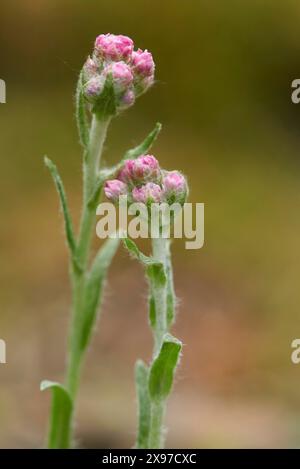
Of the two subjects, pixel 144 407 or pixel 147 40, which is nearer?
pixel 144 407

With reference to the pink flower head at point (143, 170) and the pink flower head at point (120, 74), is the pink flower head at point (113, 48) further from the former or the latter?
the pink flower head at point (143, 170)

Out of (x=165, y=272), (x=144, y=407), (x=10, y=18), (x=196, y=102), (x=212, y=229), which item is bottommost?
(x=144, y=407)

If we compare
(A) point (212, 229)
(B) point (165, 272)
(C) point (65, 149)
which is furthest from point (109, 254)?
(C) point (65, 149)

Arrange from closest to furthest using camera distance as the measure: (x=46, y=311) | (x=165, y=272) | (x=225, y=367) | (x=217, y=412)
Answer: (x=165, y=272) → (x=217, y=412) → (x=225, y=367) → (x=46, y=311)

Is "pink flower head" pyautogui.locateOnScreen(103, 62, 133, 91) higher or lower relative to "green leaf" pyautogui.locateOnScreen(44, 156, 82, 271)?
higher

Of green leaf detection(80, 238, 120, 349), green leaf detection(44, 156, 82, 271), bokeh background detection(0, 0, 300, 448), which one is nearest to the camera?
green leaf detection(44, 156, 82, 271)

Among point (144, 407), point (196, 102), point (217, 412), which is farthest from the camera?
point (196, 102)

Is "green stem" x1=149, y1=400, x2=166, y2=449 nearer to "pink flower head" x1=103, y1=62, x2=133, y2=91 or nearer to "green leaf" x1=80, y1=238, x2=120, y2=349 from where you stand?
"green leaf" x1=80, y1=238, x2=120, y2=349

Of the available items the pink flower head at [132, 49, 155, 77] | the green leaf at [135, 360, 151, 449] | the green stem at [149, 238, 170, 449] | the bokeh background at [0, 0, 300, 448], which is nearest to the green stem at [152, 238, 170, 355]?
the green stem at [149, 238, 170, 449]

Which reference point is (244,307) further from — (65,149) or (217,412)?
(65,149)
